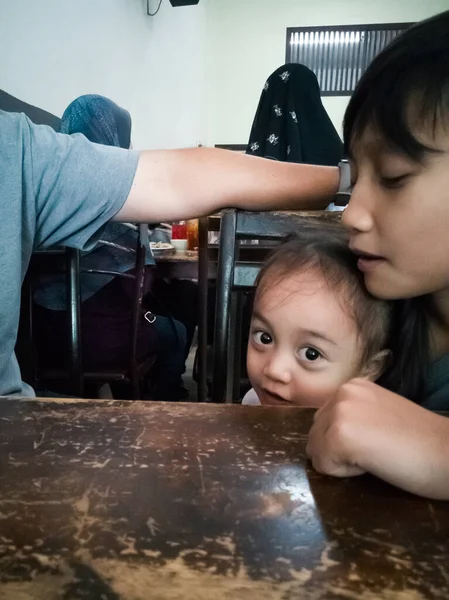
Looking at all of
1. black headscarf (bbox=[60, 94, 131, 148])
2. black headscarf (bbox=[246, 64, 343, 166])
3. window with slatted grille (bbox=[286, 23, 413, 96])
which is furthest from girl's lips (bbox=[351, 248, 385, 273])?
window with slatted grille (bbox=[286, 23, 413, 96])

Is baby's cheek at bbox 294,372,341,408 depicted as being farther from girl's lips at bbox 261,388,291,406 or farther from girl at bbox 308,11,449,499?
girl at bbox 308,11,449,499

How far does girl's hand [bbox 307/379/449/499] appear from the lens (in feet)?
1.17

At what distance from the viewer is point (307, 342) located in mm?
839

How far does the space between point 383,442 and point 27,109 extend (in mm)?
1940

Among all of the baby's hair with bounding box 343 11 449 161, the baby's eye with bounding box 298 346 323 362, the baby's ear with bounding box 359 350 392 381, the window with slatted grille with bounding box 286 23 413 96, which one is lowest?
the baby's ear with bounding box 359 350 392 381

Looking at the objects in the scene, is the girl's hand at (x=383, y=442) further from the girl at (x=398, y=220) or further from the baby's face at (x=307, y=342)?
the baby's face at (x=307, y=342)

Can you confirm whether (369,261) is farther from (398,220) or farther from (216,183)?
(216,183)

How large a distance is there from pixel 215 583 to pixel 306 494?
109mm

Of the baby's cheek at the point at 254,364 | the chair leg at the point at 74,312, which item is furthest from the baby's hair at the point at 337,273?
the chair leg at the point at 74,312

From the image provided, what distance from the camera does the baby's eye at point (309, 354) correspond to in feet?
2.76

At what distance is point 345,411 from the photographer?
0.40m

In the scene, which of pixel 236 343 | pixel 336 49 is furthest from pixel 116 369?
pixel 336 49

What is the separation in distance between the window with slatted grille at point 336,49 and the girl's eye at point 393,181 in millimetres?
5597

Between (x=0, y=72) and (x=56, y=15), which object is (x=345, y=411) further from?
(x=56, y=15)
